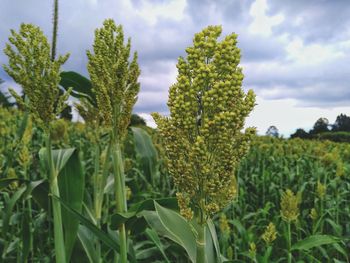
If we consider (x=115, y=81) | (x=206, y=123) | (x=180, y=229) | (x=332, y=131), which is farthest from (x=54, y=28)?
(x=332, y=131)

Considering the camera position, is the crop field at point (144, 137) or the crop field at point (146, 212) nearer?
the crop field at point (144, 137)

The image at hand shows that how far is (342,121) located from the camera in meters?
26.7

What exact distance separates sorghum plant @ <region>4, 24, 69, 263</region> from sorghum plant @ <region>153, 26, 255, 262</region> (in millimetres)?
666

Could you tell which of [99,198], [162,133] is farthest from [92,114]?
[162,133]

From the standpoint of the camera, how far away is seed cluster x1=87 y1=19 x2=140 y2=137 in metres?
2.15

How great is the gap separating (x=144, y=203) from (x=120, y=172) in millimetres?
208

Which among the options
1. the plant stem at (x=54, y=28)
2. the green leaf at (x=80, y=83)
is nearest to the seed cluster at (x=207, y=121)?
the green leaf at (x=80, y=83)

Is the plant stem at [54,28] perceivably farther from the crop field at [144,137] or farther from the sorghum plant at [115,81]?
the sorghum plant at [115,81]

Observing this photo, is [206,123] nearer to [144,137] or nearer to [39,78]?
[39,78]

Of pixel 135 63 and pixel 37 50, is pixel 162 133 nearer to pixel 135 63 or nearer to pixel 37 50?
→ pixel 135 63

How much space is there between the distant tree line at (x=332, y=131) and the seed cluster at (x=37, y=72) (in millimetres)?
18542

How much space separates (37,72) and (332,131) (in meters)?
23.4

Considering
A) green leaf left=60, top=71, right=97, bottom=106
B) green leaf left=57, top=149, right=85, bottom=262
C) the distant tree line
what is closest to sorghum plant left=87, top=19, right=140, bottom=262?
green leaf left=57, top=149, right=85, bottom=262

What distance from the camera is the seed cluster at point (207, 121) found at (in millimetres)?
1535
